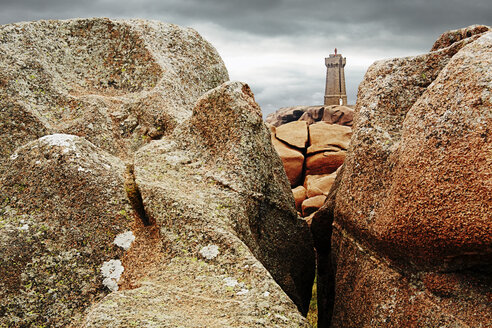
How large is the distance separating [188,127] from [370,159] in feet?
12.3

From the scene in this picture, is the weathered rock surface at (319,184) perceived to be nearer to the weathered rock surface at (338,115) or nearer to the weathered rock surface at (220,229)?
the weathered rock surface at (220,229)

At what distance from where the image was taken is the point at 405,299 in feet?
20.6

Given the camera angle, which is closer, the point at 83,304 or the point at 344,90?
the point at 83,304

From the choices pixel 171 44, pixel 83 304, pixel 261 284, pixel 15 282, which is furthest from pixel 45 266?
pixel 171 44

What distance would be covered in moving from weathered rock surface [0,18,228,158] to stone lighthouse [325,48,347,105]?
68670mm

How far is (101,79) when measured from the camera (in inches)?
429

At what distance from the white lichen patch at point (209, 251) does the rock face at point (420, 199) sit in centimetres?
252

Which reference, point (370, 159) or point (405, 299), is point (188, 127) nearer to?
point (370, 159)

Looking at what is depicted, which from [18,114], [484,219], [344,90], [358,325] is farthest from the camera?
[344,90]

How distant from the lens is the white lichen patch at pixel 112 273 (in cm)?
655

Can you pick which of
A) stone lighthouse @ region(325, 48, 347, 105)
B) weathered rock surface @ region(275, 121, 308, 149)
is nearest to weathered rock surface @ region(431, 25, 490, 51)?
weathered rock surface @ region(275, 121, 308, 149)

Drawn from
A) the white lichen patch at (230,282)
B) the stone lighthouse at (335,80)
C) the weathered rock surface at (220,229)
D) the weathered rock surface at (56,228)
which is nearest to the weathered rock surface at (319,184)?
the weathered rock surface at (220,229)

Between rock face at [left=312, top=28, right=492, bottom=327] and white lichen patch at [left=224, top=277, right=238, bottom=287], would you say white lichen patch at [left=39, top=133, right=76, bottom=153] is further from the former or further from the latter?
rock face at [left=312, top=28, right=492, bottom=327]

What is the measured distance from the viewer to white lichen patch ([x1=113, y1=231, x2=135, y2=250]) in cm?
693
